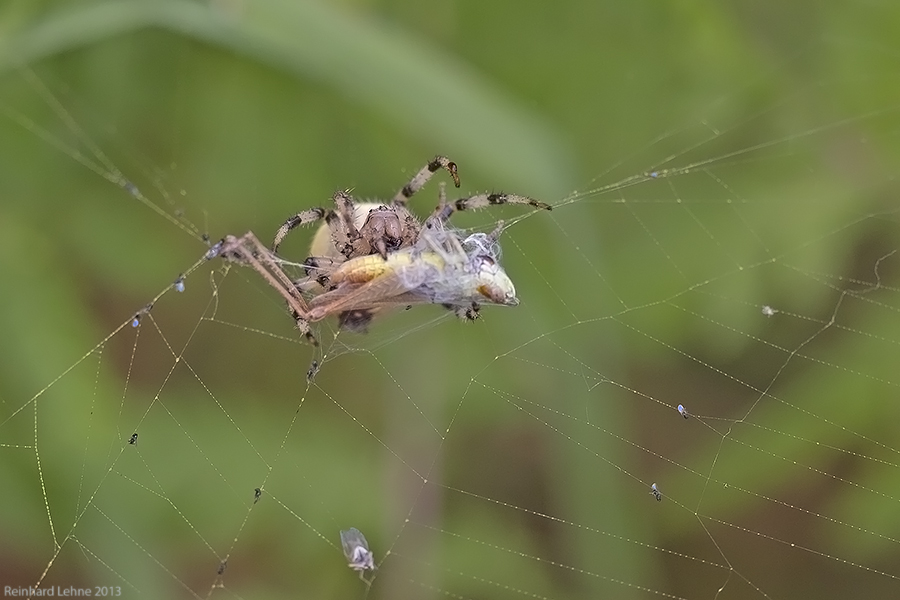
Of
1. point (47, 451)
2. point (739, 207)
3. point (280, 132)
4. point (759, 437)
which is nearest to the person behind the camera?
point (47, 451)

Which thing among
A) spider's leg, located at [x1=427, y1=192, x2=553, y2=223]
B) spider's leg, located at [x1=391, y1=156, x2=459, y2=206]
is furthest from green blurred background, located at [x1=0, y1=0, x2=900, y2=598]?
spider's leg, located at [x1=427, y1=192, x2=553, y2=223]

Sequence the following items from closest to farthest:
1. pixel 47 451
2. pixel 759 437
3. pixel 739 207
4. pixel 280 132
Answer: pixel 47 451 → pixel 759 437 → pixel 739 207 → pixel 280 132

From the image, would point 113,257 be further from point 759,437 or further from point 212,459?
point 759,437

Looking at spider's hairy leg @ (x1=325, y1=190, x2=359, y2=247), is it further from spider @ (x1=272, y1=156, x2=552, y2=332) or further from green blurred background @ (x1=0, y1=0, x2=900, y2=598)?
green blurred background @ (x1=0, y1=0, x2=900, y2=598)

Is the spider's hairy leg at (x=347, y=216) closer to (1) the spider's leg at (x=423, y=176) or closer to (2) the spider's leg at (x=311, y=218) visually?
(2) the spider's leg at (x=311, y=218)

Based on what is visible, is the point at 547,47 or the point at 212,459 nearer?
the point at 212,459

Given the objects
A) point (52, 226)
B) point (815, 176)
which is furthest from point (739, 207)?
point (52, 226)

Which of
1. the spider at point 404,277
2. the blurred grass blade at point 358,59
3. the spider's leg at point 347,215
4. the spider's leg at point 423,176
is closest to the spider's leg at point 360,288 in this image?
the spider at point 404,277

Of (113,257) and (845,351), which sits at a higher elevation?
(113,257)
